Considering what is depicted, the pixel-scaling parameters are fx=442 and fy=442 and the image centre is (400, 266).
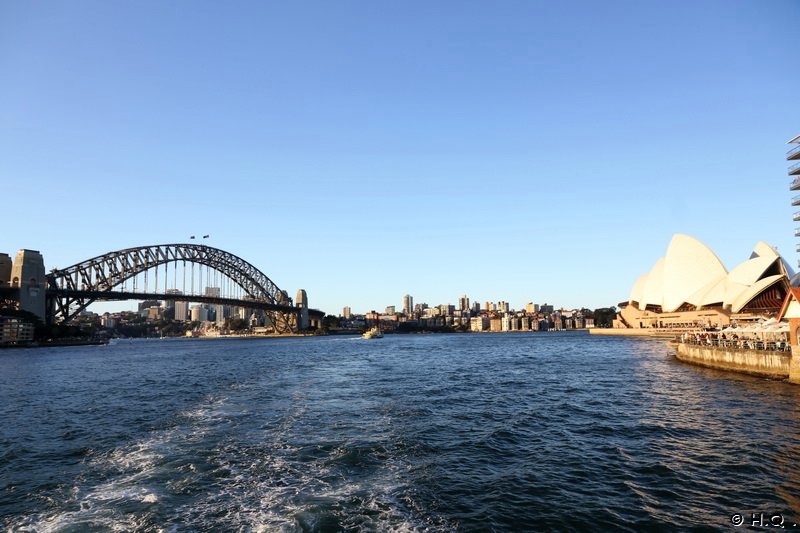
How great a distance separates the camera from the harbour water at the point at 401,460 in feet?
27.2

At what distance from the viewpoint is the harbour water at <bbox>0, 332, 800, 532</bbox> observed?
8289 millimetres

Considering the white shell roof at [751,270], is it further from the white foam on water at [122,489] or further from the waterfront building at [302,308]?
the waterfront building at [302,308]

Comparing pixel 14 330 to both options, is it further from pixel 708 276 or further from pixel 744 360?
pixel 708 276

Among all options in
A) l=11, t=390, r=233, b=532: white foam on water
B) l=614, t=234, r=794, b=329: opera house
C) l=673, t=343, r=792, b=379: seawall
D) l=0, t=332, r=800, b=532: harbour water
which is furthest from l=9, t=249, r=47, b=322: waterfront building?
l=614, t=234, r=794, b=329: opera house

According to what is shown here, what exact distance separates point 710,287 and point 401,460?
88.2 m

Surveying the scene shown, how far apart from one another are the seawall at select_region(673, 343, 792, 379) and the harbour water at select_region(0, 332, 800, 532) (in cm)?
311

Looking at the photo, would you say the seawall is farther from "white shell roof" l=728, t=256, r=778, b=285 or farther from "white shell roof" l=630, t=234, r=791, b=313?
"white shell roof" l=728, t=256, r=778, b=285

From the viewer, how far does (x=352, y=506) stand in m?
8.50

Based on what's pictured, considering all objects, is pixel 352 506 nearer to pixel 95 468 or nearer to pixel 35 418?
pixel 95 468

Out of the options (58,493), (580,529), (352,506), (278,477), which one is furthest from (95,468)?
(580,529)

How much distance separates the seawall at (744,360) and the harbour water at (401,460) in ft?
10.2

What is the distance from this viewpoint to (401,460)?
1144 centimetres

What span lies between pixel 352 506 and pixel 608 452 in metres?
7.84

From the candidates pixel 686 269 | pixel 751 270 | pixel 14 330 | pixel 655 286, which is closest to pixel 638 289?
pixel 655 286
